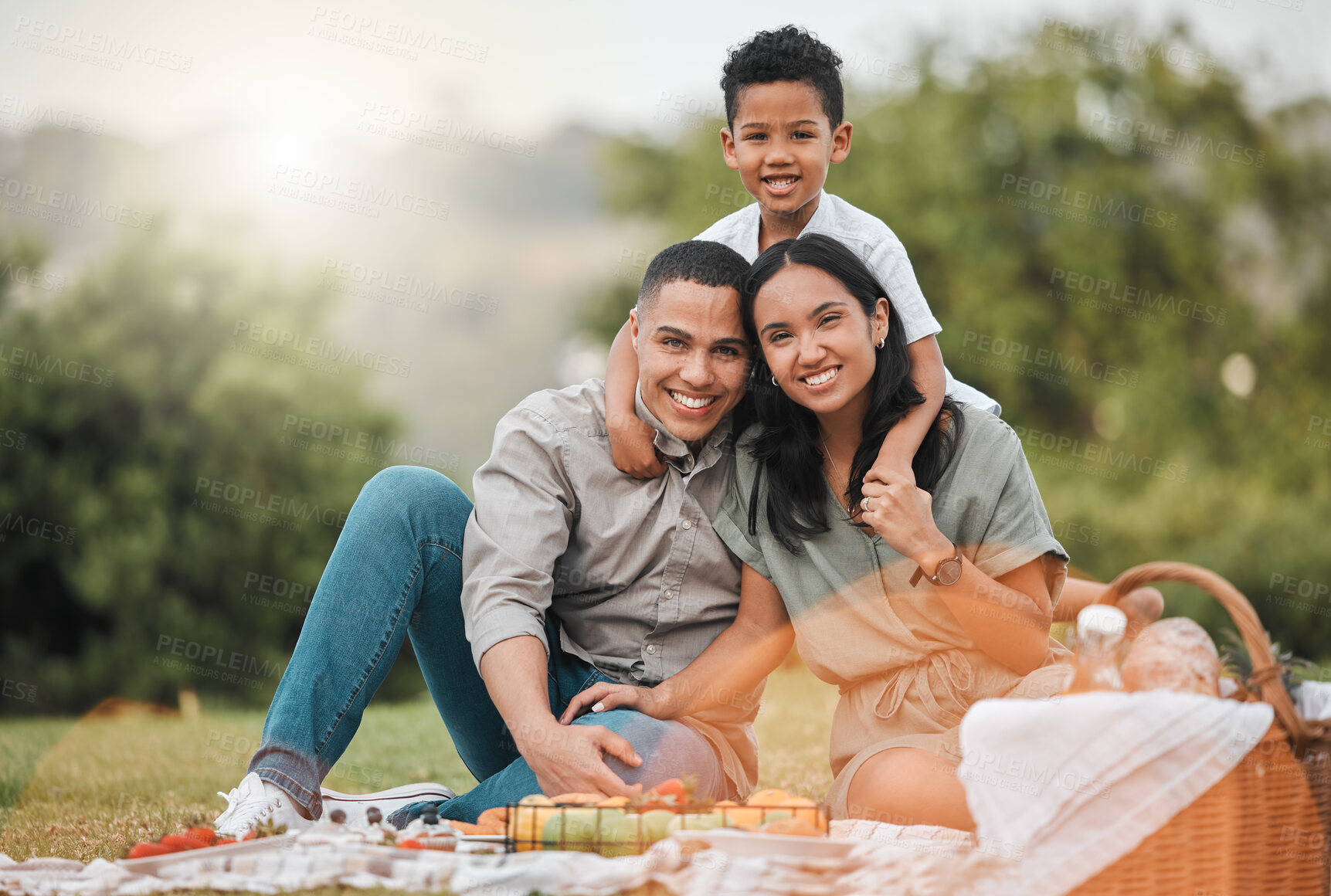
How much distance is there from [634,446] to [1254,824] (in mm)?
1793

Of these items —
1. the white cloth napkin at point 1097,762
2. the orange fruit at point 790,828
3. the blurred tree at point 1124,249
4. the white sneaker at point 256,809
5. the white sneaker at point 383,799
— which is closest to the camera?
the white cloth napkin at point 1097,762

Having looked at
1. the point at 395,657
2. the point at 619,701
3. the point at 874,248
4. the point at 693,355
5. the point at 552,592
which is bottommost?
the point at 619,701

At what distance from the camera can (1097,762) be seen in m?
2.06

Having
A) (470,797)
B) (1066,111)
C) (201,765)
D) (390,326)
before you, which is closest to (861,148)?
(1066,111)

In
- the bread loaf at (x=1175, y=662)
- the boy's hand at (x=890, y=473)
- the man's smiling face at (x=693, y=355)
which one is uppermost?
the man's smiling face at (x=693, y=355)

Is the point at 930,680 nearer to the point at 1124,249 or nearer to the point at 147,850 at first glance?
the point at 147,850

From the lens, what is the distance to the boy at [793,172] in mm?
3449

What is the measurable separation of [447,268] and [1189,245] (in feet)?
35.5

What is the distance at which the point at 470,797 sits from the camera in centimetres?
320

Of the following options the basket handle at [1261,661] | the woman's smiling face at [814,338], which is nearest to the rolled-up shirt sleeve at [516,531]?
the woman's smiling face at [814,338]

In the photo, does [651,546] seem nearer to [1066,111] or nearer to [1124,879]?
[1124,879]

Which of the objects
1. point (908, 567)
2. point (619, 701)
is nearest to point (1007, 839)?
point (908, 567)

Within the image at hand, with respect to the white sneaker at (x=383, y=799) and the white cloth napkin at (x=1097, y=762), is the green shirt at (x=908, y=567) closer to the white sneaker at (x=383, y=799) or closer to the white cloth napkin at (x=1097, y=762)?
the white cloth napkin at (x=1097, y=762)

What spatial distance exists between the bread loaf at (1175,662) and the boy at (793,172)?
122 centimetres
